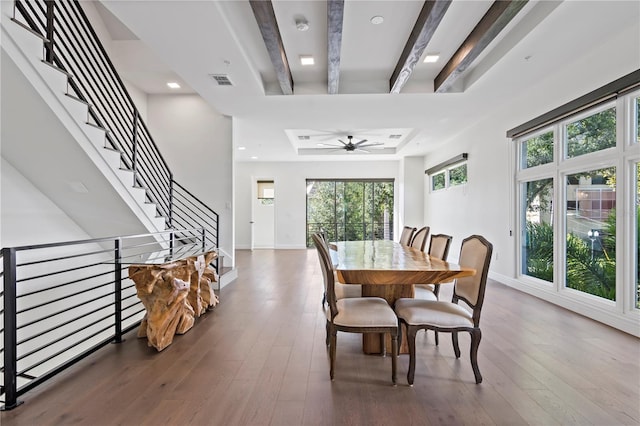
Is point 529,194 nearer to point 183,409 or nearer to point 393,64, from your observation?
point 393,64

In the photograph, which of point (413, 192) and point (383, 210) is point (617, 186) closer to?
point (413, 192)

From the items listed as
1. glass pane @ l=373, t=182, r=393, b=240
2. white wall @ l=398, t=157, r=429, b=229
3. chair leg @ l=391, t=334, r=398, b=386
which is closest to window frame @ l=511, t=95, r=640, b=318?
chair leg @ l=391, t=334, r=398, b=386

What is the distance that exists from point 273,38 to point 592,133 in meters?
3.46

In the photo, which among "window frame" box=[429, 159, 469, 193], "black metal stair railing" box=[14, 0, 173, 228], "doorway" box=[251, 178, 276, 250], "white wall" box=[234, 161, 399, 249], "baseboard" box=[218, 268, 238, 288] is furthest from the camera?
"doorway" box=[251, 178, 276, 250]

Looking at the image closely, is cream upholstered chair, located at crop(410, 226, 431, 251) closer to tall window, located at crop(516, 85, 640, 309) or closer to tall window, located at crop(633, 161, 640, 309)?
tall window, located at crop(516, 85, 640, 309)

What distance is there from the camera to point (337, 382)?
205cm

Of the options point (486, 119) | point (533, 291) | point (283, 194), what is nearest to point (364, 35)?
point (486, 119)

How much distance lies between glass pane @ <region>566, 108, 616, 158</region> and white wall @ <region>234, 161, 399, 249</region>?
19.9 feet

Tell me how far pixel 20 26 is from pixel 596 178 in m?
5.13

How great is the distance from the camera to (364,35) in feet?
10.8

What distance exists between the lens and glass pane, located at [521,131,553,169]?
3992 mm

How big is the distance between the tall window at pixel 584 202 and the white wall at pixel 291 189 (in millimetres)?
5388

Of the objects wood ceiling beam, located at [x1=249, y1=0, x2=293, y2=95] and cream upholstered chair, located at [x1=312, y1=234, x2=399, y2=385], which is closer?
cream upholstered chair, located at [x1=312, y1=234, x2=399, y2=385]

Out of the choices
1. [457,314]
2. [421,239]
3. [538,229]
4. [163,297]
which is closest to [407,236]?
[421,239]
